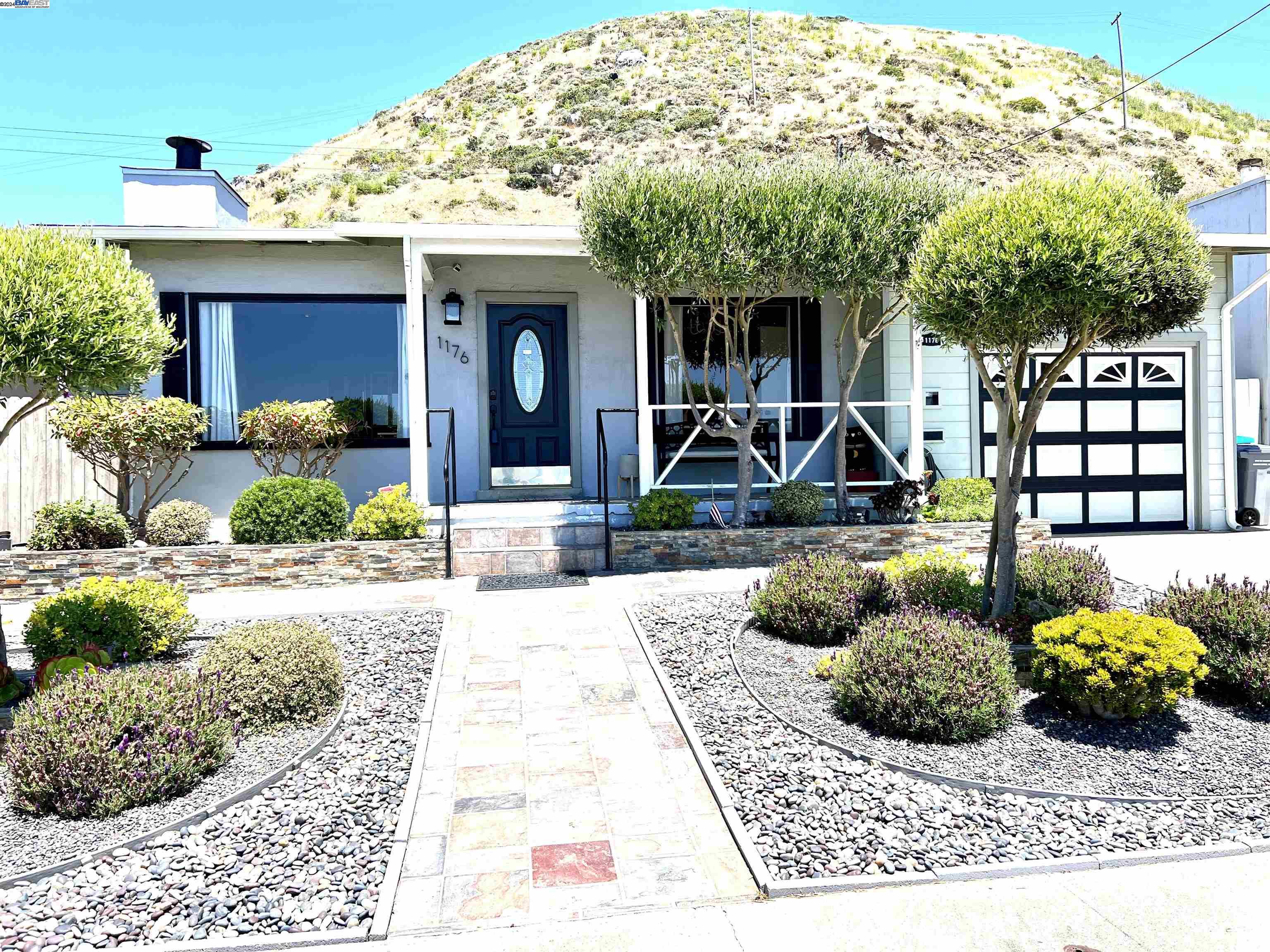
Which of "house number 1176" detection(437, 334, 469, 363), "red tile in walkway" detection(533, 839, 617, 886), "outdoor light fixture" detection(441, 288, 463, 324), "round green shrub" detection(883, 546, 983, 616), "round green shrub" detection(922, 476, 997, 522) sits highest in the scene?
"outdoor light fixture" detection(441, 288, 463, 324)

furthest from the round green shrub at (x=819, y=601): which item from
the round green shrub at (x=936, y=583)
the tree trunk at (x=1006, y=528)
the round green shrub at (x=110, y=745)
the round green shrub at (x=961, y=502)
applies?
the round green shrub at (x=961, y=502)

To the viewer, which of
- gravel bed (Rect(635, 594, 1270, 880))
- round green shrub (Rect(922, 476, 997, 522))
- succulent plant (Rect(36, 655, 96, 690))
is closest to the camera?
gravel bed (Rect(635, 594, 1270, 880))

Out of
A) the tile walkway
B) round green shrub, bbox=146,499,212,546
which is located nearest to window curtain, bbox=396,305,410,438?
round green shrub, bbox=146,499,212,546

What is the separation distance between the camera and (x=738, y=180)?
6.91 meters

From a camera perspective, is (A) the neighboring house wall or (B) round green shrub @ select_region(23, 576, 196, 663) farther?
(A) the neighboring house wall

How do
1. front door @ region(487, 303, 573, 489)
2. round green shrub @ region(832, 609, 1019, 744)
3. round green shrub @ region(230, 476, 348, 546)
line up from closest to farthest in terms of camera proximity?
round green shrub @ region(832, 609, 1019, 744)
round green shrub @ region(230, 476, 348, 546)
front door @ region(487, 303, 573, 489)

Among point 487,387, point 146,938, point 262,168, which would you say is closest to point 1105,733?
point 146,938

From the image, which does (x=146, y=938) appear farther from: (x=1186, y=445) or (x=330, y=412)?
(x=1186, y=445)

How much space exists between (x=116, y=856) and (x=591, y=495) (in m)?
6.81

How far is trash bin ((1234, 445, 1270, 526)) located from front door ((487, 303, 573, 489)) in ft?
26.5

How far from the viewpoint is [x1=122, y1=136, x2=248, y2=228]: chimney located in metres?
8.73

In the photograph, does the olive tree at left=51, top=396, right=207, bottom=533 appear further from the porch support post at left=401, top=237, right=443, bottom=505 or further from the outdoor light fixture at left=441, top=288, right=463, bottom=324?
the outdoor light fixture at left=441, top=288, right=463, bottom=324

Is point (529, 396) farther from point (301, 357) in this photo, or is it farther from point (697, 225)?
point (697, 225)

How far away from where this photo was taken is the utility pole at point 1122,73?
3004 centimetres
